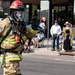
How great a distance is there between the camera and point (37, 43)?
19.6 meters

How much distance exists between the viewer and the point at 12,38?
5.57 m

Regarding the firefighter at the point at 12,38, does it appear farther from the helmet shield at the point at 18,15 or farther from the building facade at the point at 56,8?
the building facade at the point at 56,8

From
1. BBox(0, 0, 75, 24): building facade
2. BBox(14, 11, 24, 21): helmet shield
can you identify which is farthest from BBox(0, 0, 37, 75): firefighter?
BBox(0, 0, 75, 24): building facade

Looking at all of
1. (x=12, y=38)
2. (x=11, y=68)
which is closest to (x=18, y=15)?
(x=12, y=38)

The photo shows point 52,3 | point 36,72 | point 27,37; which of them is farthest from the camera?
point 52,3

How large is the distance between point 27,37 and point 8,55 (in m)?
0.48

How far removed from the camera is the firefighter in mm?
5488

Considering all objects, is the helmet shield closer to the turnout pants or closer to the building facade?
the turnout pants

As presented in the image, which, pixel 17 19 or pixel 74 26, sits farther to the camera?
pixel 74 26

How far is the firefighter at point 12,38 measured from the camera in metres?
5.49

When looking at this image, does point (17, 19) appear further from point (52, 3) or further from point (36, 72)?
point (52, 3)

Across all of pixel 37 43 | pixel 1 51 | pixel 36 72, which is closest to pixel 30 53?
pixel 37 43

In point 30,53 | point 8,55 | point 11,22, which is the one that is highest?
point 11,22

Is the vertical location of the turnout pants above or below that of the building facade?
below
